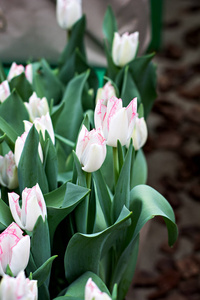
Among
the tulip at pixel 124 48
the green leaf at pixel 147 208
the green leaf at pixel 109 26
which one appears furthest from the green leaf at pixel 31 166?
the green leaf at pixel 109 26

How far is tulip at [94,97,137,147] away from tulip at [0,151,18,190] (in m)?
0.14

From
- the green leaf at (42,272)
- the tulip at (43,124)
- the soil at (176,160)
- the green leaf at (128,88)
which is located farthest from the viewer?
the soil at (176,160)

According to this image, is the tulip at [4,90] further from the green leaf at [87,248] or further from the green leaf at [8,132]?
the green leaf at [87,248]

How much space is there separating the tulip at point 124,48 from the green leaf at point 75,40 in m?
0.11

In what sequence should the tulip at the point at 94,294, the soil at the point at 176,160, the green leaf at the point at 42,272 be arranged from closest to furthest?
the tulip at the point at 94,294
the green leaf at the point at 42,272
the soil at the point at 176,160

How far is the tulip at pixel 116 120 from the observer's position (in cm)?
62

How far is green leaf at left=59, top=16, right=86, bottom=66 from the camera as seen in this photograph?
102 centimetres

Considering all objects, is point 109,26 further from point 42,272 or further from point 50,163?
point 42,272

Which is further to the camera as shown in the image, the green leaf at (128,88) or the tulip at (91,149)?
the green leaf at (128,88)

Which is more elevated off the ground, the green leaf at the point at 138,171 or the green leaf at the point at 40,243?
the green leaf at the point at 40,243

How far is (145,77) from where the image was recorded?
99 centimetres

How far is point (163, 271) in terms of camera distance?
166cm

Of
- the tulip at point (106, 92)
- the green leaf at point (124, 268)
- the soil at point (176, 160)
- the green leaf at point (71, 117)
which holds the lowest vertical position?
the soil at point (176, 160)

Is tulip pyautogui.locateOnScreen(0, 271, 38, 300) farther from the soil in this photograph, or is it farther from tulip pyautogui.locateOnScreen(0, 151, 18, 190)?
the soil
